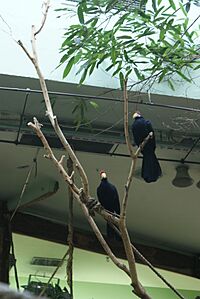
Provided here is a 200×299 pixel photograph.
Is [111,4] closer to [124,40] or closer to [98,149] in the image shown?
[124,40]

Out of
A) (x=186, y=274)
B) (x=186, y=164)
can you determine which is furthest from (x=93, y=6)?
(x=186, y=274)

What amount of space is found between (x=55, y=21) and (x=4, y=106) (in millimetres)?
456

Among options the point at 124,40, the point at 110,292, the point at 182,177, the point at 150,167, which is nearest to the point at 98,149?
the point at 182,177

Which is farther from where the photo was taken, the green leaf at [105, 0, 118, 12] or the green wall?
the green wall

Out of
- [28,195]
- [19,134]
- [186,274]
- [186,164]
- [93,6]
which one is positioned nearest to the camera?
[93,6]

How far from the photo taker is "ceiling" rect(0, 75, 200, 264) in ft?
8.36

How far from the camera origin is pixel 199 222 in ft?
12.5

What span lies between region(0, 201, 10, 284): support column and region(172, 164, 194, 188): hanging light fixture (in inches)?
45.2

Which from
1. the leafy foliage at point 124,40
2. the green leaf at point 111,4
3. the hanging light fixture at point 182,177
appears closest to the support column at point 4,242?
the hanging light fixture at point 182,177

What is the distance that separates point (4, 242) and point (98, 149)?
41.4 inches

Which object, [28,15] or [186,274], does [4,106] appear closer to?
[28,15]

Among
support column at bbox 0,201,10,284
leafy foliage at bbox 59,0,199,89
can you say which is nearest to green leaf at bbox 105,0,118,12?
leafy foliage at bbox 59,0,199,89

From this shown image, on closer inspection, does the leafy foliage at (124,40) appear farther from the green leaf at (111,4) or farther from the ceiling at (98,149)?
the ceiling at (98,149)

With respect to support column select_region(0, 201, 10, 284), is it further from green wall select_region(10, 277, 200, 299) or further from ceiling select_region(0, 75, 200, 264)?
green wall select_region(10, 277, 200, 299)
